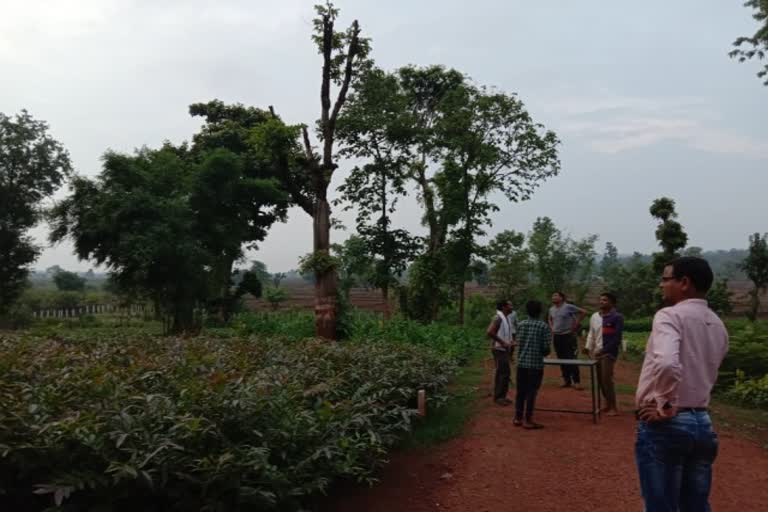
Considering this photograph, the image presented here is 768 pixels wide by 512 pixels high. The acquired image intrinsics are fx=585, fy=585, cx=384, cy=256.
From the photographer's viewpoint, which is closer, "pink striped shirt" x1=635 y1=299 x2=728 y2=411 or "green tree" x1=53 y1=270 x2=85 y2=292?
"pink striped shirt" x1=635 y1=299 x2=728 y2=411

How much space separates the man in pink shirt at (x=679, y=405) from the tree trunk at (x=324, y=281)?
9850 mm

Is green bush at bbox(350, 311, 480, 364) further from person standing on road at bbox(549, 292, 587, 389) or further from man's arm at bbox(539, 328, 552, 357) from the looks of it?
man's arm at bbox(539, 328, 552, 357)

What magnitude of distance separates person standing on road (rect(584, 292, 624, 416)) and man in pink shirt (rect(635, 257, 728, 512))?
4989 mm

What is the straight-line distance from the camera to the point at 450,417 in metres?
7.43

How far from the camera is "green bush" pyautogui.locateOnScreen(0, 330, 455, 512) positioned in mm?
3156

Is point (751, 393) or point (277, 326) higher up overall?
point (277, 326)

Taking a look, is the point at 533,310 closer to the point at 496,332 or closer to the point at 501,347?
the point at 496,332

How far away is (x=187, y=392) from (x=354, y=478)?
1.70 meters

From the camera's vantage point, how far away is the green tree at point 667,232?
24.4 metres

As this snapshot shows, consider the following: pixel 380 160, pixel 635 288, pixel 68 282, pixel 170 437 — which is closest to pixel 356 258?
pixel 380 160

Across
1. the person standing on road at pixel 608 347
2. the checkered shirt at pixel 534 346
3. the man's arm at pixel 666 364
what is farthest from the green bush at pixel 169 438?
the person standing on road at pixel 608 347

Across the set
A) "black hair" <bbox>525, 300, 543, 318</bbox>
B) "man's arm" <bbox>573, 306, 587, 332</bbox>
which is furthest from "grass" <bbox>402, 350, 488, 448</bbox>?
"man's arm" <bbox>573, 306, 587, 332</bbox>

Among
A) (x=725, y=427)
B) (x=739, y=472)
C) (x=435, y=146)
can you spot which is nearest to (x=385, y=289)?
(x=435, y=146)

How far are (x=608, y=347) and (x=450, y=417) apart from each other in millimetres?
2355
